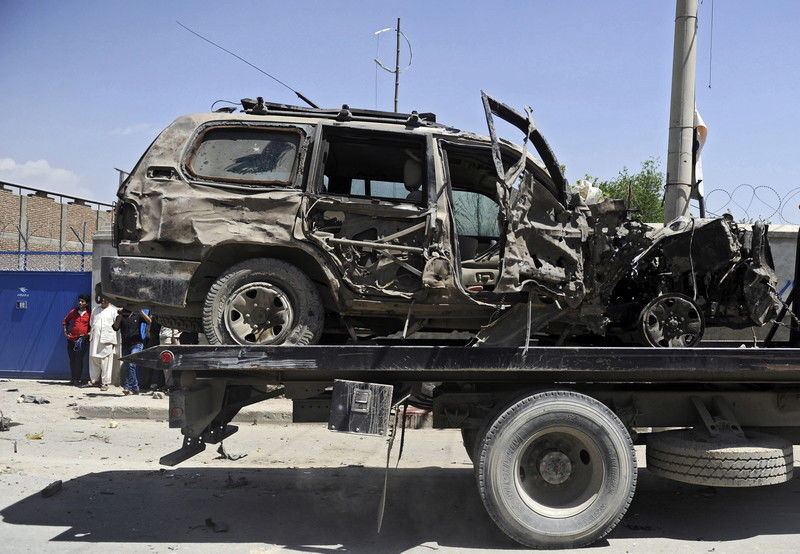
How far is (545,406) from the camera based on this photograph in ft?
15.6

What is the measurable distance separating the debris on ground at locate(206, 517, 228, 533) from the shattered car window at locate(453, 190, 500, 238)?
113 inches

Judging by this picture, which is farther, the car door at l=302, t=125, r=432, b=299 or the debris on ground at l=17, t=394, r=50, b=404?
the debris on ground at l=17, t=394, r=50, b=404

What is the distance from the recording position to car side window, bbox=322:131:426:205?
535 centimetres

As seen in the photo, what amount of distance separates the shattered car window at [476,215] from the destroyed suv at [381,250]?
2.35 ft

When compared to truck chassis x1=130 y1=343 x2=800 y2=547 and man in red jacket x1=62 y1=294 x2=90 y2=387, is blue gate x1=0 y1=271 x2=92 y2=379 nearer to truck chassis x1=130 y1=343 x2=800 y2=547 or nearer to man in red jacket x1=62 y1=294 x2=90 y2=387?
man in red jacket x1=62 y1=294 x2=90 y2=387

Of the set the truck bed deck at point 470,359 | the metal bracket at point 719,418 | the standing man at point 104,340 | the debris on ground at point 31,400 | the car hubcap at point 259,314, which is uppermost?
the car hubcap at point 259,314

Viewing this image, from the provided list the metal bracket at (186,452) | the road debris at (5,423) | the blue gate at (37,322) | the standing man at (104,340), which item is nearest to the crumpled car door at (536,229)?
the metal bracket at (186,452)

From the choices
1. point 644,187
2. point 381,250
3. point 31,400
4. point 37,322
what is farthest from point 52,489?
point 644,187

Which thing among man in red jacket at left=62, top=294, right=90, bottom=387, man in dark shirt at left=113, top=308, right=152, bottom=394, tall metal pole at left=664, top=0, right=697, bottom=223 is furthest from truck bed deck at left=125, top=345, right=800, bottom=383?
man in red jacket at left=62, top=294, right=90, bottom=387

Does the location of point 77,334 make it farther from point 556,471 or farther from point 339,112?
point 556,471

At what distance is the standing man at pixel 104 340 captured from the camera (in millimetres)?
12289

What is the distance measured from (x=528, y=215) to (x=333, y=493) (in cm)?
295

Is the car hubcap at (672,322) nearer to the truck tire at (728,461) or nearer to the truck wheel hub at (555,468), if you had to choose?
the truck tire at (728,461)

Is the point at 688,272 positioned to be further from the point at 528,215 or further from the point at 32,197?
the point at 32,197
